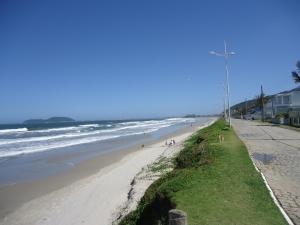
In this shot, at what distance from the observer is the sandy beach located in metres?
10.9

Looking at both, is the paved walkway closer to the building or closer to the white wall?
the building

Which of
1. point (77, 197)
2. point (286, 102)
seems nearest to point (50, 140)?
point (77, 197)

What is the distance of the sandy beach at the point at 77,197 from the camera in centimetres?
1086

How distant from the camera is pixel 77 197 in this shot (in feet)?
44.3

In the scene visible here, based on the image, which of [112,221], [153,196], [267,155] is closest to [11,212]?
[112,221]

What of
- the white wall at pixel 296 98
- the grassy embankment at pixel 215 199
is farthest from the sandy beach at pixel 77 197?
the white wall at pixel 296 98

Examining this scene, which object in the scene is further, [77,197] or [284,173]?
[77,197]

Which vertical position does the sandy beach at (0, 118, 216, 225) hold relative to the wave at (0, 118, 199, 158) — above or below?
below

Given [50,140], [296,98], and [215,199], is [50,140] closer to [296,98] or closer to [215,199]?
[215,199]

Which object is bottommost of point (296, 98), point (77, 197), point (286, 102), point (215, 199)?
point (77, 197)

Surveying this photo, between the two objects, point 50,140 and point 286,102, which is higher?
point 286,102

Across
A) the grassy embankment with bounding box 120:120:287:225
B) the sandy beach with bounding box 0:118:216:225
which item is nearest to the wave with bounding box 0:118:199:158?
the sandy beach with bounding box 0:118:216:225

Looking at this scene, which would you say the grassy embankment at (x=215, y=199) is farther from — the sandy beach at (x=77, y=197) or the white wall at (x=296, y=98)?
the white wall at (x=296, y=98)

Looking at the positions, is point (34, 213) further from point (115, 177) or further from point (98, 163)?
point (98, 163)
